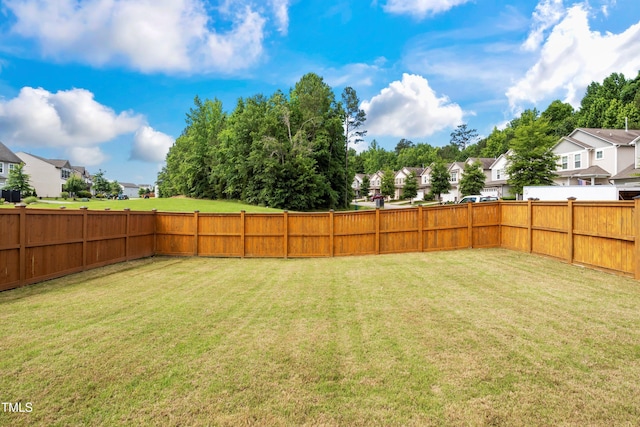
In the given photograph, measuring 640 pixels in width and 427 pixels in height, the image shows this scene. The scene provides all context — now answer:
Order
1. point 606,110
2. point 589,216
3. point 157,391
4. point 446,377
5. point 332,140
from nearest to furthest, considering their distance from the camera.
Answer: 1. point 157,391
2. point 446,377
3. point 589,216
4. point 332,140
5. point 606,110

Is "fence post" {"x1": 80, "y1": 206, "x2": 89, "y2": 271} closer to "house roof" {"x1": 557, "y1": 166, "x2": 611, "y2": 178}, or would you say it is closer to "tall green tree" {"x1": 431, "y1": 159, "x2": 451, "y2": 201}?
"house roof" {"x1": 557, "y1": 166, "x2": 611, "y2": 178}

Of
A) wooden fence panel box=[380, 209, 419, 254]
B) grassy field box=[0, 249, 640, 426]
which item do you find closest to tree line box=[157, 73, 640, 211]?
wooden fence panel box=[380, 209, 419, 254]

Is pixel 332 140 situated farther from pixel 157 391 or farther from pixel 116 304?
pixel 157 391

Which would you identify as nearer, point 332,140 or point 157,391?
point 157,391

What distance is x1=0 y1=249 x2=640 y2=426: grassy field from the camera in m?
2.73

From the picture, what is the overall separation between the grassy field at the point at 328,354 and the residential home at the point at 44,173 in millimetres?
59413

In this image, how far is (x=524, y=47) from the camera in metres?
17.7

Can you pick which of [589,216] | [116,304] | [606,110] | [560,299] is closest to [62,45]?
[116,304]

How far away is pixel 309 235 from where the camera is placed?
12.1 meters

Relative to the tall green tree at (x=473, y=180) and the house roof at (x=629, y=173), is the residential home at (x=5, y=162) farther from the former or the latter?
the house roof at (x=629, y=173)

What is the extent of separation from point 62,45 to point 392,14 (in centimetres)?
1481

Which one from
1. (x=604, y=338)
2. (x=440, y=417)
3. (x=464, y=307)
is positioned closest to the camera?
(x=440, y=417)

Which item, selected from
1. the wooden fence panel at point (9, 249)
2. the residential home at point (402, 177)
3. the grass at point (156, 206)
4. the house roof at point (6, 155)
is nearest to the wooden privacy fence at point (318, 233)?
the wooden fence panel at point (9, 249)

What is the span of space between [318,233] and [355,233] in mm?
1405
